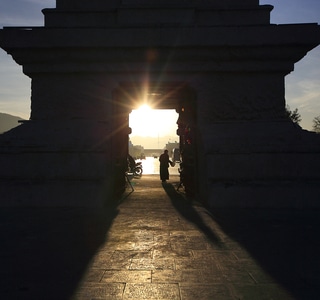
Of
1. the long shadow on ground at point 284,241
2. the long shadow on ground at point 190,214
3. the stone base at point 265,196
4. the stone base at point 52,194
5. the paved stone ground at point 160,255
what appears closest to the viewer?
the paved stone ground at point 160,255

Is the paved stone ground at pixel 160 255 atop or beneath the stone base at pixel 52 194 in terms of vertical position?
beneath

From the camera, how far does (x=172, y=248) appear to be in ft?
14.1

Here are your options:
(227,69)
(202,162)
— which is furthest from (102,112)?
(227,69)

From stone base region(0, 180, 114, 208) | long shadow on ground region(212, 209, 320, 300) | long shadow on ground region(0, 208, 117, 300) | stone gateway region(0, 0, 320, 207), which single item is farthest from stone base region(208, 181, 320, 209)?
stone base region(0, 180, 114, 208)

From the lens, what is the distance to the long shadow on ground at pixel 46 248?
3.11 meters

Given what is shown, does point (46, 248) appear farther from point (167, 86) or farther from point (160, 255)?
point (167, 86)

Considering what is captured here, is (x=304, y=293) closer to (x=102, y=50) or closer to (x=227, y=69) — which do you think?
(x=227, y=69)

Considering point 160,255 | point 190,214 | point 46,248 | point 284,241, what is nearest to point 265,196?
point 190,214

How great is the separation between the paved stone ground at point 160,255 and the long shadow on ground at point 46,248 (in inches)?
0.5

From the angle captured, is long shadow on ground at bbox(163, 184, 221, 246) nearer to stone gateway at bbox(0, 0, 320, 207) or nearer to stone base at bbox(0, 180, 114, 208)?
stone gateway at bbox(0, 0, 320, 207)

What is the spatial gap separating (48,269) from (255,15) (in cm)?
819

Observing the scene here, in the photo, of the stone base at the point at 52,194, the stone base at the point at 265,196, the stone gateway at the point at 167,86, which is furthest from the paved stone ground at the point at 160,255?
the stone gateway at the point at 167,86

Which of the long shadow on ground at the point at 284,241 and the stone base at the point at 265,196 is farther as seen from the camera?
the stone base at the point at 265,196

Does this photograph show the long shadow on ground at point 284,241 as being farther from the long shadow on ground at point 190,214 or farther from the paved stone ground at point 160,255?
the long shadow on ground at point 190,214
